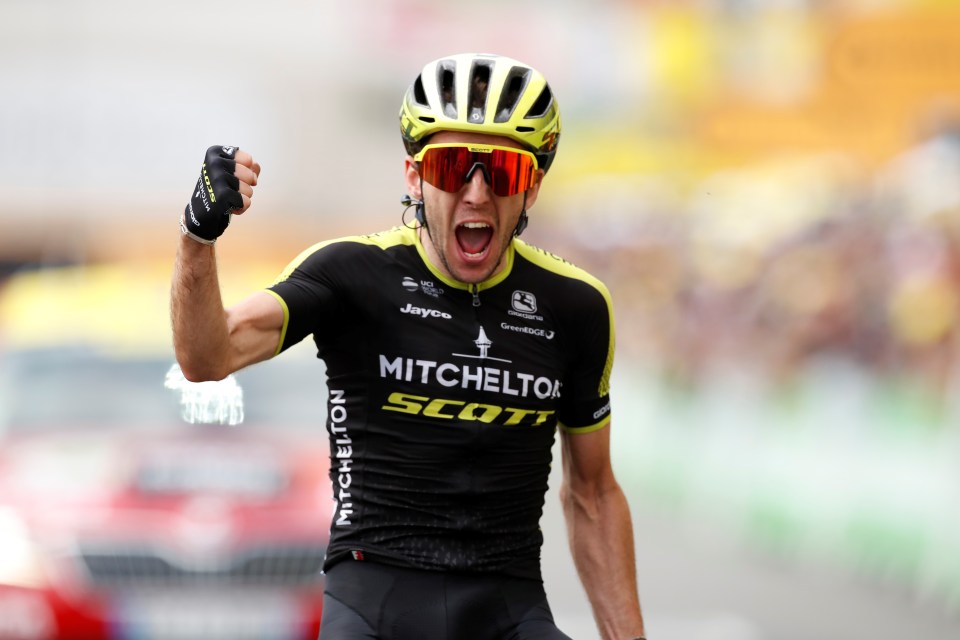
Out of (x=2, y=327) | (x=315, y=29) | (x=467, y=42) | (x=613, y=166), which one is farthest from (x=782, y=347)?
(x=315, y=29)

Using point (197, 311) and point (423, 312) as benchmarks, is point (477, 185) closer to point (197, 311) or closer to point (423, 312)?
point (423, 312)

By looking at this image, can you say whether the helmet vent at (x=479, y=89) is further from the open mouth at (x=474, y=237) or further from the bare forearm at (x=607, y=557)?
the bare forearm at (x=607, y=557)

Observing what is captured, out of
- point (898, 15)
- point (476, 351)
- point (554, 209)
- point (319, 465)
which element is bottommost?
point (319, 465)

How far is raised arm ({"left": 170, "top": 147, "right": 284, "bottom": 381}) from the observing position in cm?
359

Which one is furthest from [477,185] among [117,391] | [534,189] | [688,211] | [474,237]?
[688,211]

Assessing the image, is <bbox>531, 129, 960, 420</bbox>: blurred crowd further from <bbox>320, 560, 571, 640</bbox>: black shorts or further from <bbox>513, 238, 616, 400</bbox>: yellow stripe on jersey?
<bbox>320, 560, 571, 640</bbox>: black shorts

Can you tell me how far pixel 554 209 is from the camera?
2912 cm

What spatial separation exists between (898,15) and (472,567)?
19.2 meters

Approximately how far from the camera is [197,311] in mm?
3607

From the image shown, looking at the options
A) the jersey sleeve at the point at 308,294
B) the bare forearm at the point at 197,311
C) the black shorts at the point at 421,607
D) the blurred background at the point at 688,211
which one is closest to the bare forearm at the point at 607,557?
the black shorts at the point at 421,607

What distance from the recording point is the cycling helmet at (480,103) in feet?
13.4

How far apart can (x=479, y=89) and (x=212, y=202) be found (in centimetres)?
87

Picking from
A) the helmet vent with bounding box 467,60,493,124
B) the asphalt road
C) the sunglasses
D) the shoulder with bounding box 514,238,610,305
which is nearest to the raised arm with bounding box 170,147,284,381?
the sunglasses

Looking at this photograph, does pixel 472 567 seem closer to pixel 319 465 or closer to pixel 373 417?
pixel 373 417
